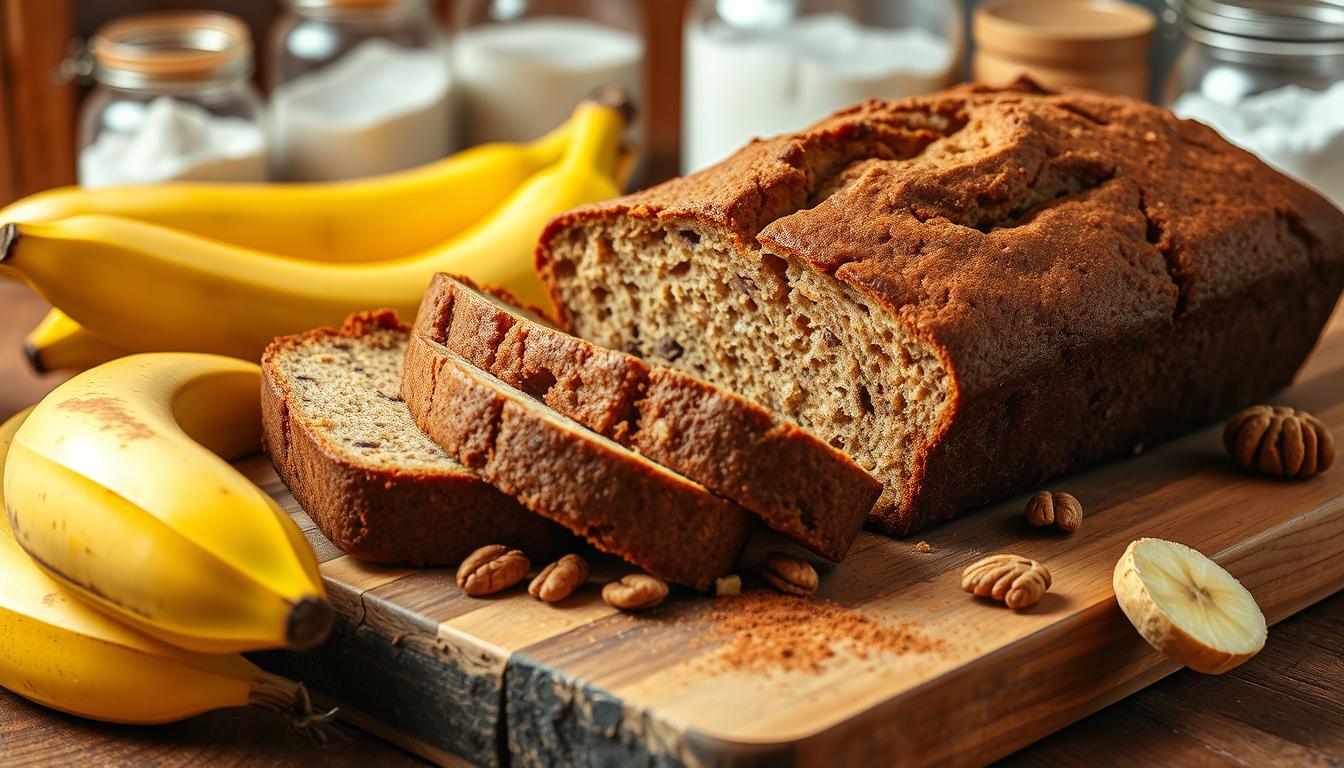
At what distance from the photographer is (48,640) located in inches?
92.4

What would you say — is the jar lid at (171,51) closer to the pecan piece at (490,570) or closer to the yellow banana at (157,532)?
the yellow banana at (157,532)

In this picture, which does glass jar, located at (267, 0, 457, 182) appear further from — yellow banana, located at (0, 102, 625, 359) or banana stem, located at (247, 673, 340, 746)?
banana stem, located at (247, 673, 340, 746)

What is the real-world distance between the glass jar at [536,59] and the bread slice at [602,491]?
9.42 feet

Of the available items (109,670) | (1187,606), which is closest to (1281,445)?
(1187,606)

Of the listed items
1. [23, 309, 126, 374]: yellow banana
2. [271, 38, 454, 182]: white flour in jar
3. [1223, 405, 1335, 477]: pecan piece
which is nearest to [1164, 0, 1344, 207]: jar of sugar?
[1223, 405, 1335, 477]: pecan piece

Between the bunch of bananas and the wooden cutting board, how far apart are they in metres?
0.19

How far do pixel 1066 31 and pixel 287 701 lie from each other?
9.93ft

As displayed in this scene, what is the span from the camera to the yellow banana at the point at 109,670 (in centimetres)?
230

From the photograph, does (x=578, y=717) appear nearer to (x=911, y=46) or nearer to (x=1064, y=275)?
(x=1064, y=275)

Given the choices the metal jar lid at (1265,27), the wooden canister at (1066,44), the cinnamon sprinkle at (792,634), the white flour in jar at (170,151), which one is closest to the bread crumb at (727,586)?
the cinnamon sprinkle at (792,634)

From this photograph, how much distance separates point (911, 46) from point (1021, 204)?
1828mm

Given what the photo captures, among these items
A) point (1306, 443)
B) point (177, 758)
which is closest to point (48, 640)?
point (177, 758)

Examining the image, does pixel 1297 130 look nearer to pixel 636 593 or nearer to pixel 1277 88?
pixel 1277 88

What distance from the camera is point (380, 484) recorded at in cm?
250
